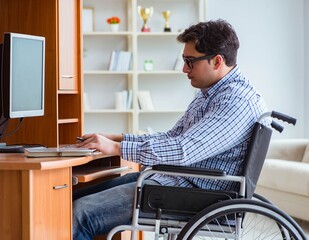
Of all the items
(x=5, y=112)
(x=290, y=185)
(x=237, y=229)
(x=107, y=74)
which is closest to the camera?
(x=237, y=229)

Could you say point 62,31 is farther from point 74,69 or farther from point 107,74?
point 107,74

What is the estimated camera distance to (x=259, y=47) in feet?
23.1

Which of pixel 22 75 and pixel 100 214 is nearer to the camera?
pixel 100 214

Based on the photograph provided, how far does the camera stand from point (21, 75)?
3.00 metres

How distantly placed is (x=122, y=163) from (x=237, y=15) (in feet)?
13.0

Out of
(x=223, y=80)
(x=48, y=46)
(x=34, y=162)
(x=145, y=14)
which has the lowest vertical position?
(x=34, y=162)

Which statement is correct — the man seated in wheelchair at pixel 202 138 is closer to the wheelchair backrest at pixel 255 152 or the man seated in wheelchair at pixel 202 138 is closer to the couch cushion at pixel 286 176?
the wheelchair backrest at pixel 255 152

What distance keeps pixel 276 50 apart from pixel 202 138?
4764 millimetres

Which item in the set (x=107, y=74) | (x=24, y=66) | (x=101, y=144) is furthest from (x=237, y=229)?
(x=107, y=74)

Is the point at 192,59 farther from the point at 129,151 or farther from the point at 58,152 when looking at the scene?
the point at 58,152

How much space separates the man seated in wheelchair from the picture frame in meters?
Answer: 3.98

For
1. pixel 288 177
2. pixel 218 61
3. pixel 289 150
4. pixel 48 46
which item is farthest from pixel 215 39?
pixel 289 150

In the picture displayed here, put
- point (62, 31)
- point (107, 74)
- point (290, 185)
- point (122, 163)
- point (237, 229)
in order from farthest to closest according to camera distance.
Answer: point (107, 74) → point (290, 185) → point (62, 31) → point (122, 163) → point (237, 229)

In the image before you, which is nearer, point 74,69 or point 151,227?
point 151,227
